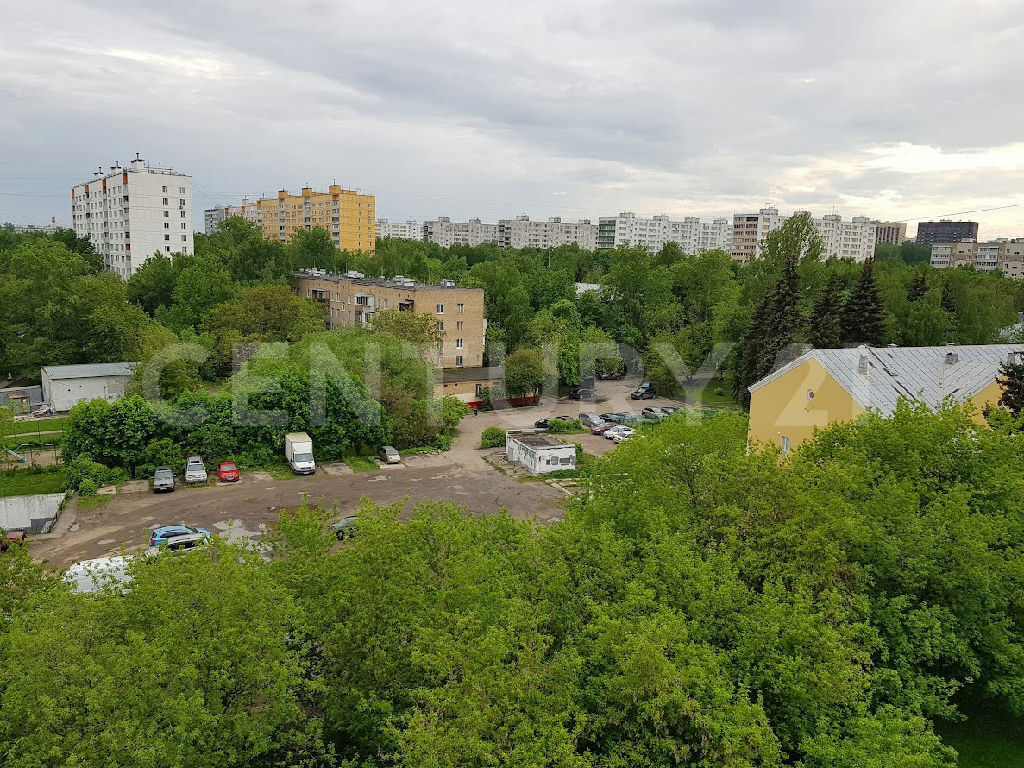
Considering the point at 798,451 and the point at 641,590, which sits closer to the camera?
the point at 641,590

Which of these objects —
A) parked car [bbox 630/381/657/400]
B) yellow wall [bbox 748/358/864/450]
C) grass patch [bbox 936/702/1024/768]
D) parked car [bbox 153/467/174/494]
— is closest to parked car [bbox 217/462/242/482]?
parked car [bbox 153/467/174/494]

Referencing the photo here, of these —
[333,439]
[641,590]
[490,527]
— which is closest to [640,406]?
[333,439]

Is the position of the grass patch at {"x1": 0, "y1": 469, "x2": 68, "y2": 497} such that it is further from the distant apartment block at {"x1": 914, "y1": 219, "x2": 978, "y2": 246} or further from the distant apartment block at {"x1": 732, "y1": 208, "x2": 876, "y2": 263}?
the distant apartment block at {"x1": 914, "y1": 219, "x2": 978, "y2": 246}

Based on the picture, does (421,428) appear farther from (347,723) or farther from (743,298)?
(743,298)

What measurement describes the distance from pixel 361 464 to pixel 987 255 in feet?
420

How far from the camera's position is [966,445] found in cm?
1355

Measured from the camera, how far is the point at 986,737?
37.3ft

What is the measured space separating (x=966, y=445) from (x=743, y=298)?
40099mm

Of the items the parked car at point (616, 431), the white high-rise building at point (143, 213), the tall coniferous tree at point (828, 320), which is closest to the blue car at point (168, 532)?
the parked car at point (616, 431)

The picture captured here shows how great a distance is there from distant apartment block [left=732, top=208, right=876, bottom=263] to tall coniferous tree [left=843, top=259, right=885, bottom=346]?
8394 centimetres

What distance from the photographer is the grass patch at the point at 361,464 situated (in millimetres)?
28183

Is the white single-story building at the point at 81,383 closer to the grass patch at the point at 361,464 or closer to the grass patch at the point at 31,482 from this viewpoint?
the grass patch at the point at 31,482

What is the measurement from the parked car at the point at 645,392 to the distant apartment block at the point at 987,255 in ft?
270

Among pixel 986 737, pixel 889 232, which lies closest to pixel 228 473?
pixel 986 737
